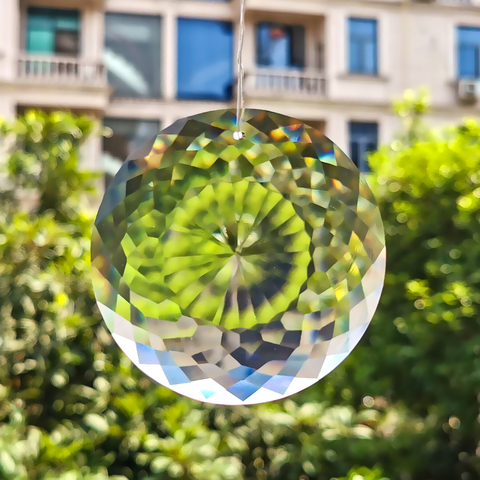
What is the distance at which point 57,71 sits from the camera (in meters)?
4.18

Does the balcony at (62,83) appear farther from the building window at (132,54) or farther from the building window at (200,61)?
the building window at (200,61)

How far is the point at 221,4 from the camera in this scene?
4449 mm

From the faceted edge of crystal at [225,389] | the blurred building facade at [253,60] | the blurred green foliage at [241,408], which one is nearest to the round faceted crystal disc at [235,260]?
the faceted edge of crystal at [225,389]

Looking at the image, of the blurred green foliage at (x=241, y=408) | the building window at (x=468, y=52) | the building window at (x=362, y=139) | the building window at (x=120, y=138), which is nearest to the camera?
the blurred green foliage at (x=241, y=408)

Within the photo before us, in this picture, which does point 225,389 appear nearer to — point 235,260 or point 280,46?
point 235,260

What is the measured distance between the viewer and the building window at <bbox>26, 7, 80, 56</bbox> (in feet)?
14.1

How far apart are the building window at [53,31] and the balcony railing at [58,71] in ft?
0.42

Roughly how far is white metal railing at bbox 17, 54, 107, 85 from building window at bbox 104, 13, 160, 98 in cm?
17

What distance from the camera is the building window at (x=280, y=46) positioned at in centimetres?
456

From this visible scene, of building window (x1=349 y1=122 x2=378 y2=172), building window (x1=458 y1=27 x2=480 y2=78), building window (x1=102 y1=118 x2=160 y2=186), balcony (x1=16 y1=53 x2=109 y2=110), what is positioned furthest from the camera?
building window (x1=458 y1=27 x2=480 y2=78)

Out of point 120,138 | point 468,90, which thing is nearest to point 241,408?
point 120,138

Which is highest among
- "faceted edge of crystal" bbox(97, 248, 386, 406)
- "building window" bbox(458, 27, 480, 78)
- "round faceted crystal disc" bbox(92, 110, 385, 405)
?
"building window" bbox(458, 27, 480, 78)

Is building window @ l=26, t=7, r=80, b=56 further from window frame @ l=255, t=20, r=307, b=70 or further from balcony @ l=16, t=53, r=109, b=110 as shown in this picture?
window frame @ l=255, t=20, r=307, b=70

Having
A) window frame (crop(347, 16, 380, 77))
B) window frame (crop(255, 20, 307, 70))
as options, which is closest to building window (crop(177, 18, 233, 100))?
window frame (crop(255, 20, 307, 70))
